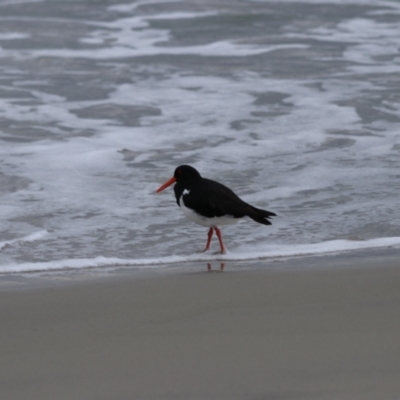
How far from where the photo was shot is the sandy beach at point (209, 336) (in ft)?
9.32

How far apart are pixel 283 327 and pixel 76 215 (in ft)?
8.21

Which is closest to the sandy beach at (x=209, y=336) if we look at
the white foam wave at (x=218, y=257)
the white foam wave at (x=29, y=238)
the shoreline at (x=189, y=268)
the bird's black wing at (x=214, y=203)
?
the shoreline at (x=189, y=268)

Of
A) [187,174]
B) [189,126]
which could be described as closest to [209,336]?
[187,174]

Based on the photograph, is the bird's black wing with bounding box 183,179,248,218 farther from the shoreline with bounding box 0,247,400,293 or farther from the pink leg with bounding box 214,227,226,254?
the shoreline with bounding box 0,247,400,293

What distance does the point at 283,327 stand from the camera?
11.1 feet

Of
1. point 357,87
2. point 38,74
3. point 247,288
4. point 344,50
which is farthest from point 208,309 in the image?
point 344,50

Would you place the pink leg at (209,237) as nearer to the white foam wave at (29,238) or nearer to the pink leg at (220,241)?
the pink leg at (220,241)

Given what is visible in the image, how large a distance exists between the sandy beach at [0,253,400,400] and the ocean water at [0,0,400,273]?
1.97ft

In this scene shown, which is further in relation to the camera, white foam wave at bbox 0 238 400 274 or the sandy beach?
white foam wave at bbox 0 238 400 274

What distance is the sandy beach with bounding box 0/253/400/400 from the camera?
112 inches

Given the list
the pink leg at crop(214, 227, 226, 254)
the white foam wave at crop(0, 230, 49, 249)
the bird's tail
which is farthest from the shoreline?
the white foam wave at crop(0, 230, 49, 249)

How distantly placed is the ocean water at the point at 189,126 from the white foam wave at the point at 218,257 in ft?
0.04

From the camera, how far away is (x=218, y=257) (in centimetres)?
470

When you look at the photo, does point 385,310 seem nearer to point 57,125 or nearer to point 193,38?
point 57,125
